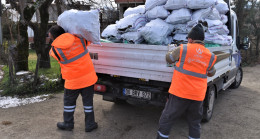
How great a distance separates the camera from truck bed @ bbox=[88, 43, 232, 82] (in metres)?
3.15

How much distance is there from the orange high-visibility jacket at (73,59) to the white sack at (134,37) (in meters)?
0.76

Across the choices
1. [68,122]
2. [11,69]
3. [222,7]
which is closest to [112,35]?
[68,122]

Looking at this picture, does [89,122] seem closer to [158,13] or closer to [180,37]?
[180,37]

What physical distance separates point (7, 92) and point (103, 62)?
2955mm

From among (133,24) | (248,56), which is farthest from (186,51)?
(248,56)

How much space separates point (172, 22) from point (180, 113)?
173 cm

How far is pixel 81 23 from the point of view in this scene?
3203 millimetres

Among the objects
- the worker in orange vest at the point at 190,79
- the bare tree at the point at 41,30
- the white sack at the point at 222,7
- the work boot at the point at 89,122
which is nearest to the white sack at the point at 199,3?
the white sack at the point at 222,7

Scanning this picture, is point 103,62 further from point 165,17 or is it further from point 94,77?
point 165,17

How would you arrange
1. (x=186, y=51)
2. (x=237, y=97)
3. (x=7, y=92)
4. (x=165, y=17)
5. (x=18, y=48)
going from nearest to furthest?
(x=186, y=51), (x=165, y=17), (x=7, y=92), (x=237, y=97), (x=18, y=48)

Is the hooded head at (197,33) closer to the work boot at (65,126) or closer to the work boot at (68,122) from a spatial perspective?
the work boot at (68,122)

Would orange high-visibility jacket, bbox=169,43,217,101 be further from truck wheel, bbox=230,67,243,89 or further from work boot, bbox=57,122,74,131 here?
truck wheel, bbox=230,67,243,89

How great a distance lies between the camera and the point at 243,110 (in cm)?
464

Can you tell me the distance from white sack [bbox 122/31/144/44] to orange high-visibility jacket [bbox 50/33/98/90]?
30.0 inches
